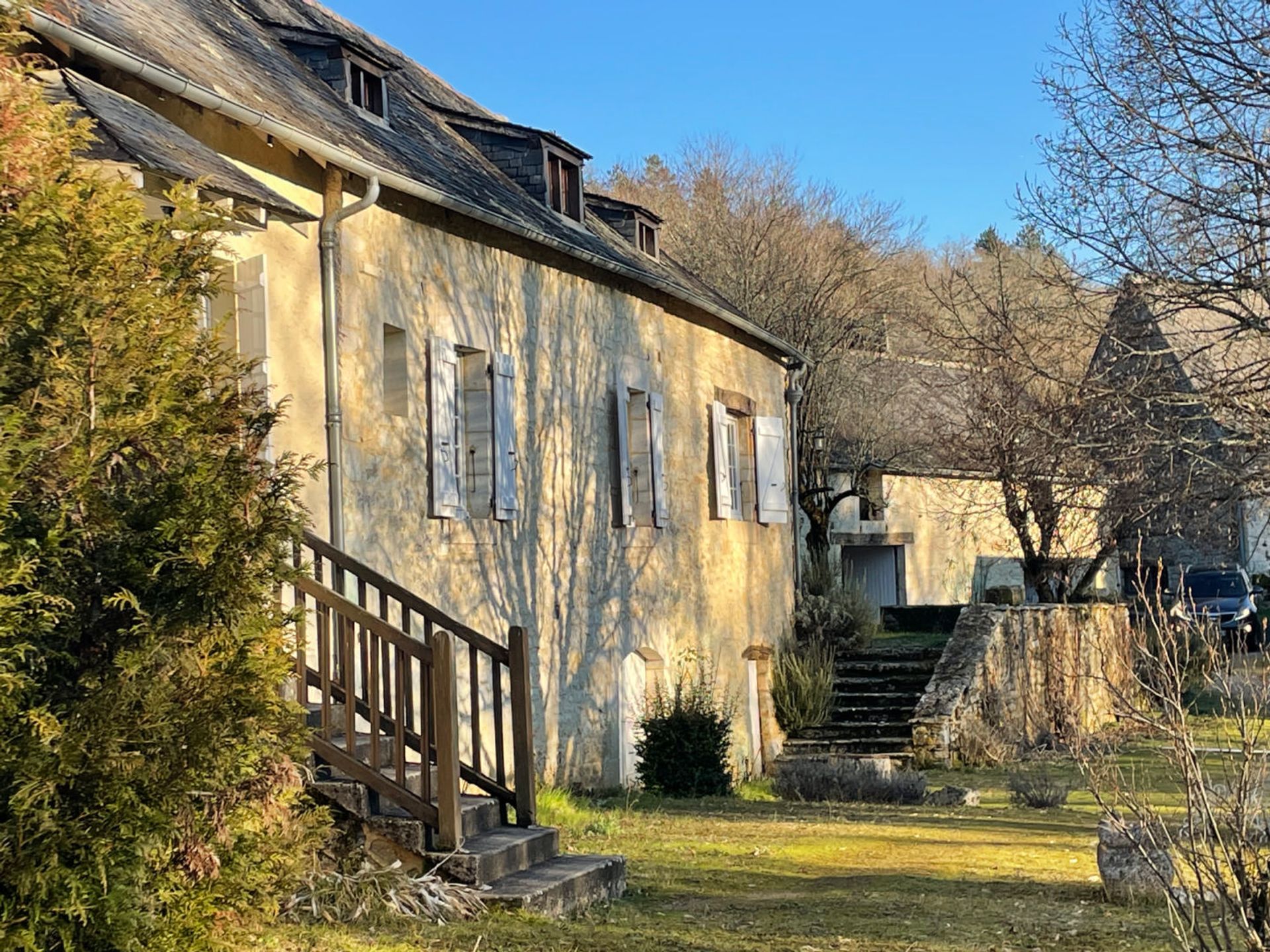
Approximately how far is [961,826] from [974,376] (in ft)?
37.9

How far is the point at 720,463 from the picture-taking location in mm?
16031

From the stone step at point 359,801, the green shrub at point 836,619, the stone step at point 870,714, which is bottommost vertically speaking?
the stone step at point 870,714

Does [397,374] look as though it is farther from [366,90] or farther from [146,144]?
[146,144]

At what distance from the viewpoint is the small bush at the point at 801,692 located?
1678 centimetres

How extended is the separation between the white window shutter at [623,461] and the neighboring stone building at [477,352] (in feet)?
0.12

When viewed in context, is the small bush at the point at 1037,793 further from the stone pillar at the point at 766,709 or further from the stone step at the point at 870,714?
the stone pillar at the point at 766,709

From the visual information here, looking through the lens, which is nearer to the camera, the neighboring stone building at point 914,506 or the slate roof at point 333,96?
the slate roof at point 333,96

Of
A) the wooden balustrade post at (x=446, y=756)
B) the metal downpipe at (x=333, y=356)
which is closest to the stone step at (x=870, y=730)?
the metal downpipe at (x=333, y=356)

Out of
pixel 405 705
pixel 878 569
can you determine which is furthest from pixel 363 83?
pixel 878 569

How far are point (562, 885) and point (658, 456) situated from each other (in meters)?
7.99

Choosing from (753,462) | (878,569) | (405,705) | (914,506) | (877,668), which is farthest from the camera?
(878,569)

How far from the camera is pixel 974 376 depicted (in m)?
21.1

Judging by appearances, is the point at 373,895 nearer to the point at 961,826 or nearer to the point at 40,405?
the point at 40,405

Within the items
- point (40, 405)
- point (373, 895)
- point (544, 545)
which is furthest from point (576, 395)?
point (40, 405)
